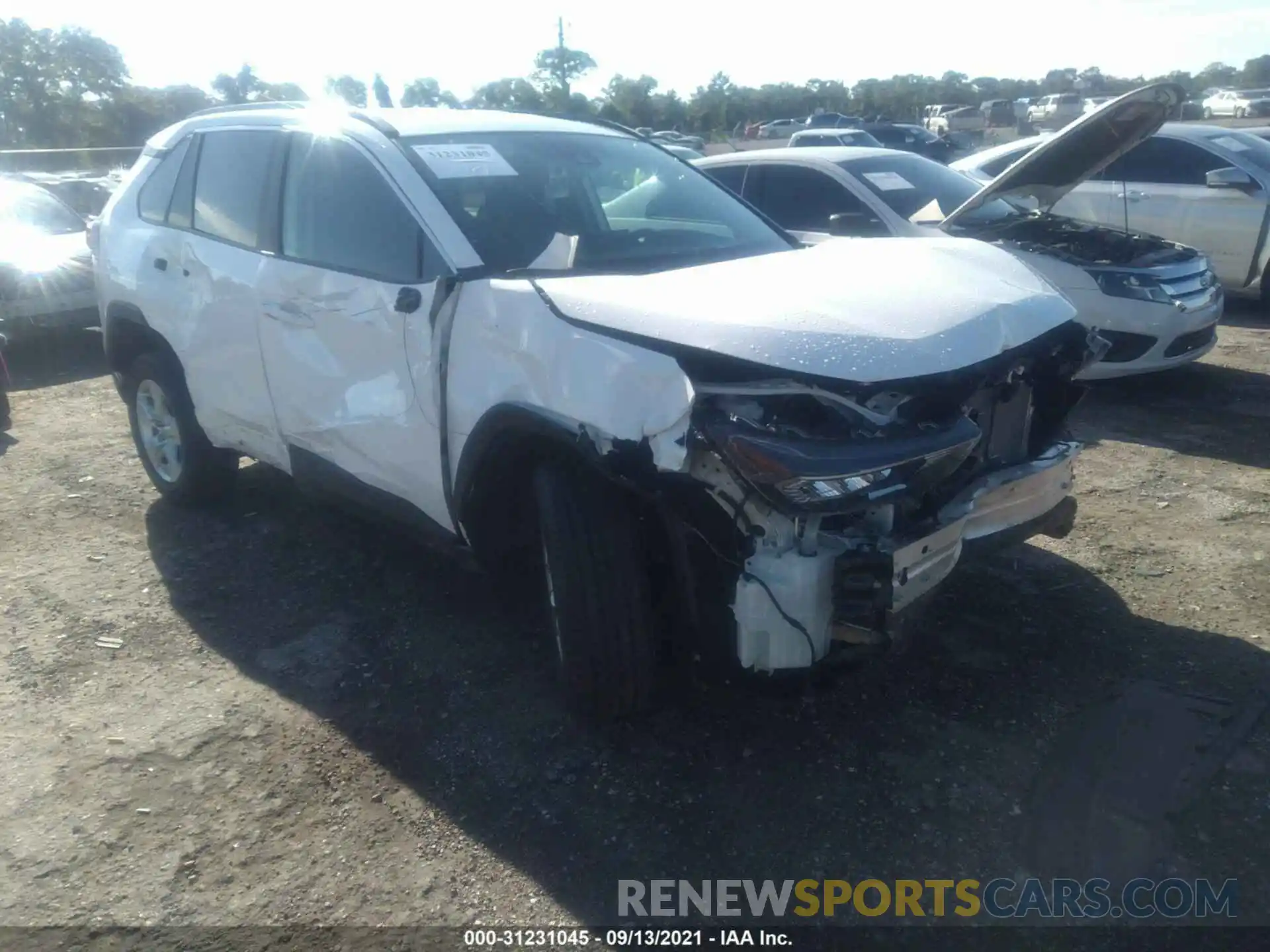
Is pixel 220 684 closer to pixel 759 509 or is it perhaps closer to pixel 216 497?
pixel 216 497

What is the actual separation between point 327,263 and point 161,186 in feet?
5.78

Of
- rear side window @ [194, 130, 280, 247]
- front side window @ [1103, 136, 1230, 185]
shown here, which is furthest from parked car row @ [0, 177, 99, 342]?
front side window @ [1103, 136, 1230, 185]

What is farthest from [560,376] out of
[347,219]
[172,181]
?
[172,181]

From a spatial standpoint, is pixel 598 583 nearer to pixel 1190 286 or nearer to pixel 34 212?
pixel 1190 286

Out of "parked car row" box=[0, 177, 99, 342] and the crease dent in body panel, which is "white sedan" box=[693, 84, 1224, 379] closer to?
the crease dent in body panel

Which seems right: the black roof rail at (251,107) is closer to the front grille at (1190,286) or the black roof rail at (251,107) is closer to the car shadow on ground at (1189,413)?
the car shadow on ground at (1189,413)

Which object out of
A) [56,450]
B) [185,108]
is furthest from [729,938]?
[185,108]

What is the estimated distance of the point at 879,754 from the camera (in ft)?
10.2

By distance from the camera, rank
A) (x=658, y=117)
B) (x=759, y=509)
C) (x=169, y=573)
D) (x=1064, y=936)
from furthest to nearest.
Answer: (x=658, y=117) < (x=169, y=573) < (x=759, y=509) < (x=1064, y=936)

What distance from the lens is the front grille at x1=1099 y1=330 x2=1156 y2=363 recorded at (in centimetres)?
647

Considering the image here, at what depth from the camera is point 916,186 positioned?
712 centimetres

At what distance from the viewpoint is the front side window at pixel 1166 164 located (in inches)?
352

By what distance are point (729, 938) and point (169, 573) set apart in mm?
3199

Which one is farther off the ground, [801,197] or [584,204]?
[584,204]
